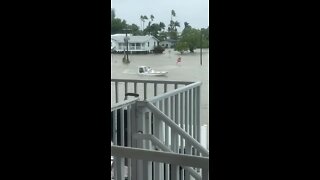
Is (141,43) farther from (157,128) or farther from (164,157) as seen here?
(164,157)

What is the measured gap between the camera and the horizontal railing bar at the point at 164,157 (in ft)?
4.95

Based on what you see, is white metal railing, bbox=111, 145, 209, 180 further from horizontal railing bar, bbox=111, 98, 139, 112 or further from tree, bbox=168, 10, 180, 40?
horizontal railing bar, bbox=111, 98, 139, 112

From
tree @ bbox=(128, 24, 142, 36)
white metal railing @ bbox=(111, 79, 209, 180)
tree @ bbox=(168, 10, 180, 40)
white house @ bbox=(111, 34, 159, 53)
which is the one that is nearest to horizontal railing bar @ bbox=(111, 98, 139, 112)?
white metal railing @ bbox=(111, 79, 209, 180)

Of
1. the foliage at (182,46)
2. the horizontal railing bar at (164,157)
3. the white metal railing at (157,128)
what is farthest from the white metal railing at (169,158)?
the foliage at (182,46)

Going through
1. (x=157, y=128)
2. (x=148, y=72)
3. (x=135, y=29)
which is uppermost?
(x=135, y=29)

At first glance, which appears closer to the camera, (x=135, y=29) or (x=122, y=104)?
(x=135, y=29)

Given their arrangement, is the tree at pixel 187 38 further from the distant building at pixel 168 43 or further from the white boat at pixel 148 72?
the white boat at pixel 148 72

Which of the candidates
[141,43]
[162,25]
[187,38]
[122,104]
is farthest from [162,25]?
[122,104]

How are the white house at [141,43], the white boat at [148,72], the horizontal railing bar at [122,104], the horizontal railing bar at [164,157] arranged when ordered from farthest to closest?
1. the white boat at [148,72]
2. the horizontal railing bar at [122,104]
3. the white house at [141,43]
4. the horizontal railing bar at [164,157]

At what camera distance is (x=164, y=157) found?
1.55m
